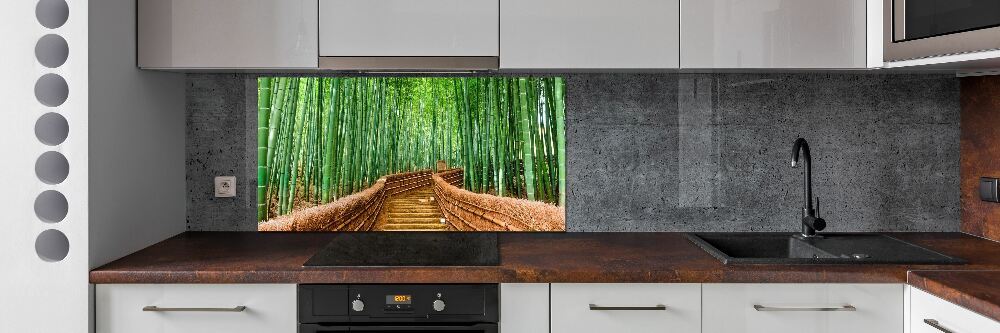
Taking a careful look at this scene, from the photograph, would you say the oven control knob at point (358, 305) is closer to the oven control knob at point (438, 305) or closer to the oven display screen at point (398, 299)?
the oven display screen at point (398, 299)

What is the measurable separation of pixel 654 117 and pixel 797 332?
0.93 metres

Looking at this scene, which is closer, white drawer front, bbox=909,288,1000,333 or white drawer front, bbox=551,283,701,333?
white drawer front, bbox=909,288,1000,333

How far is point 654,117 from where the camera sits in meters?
2.57

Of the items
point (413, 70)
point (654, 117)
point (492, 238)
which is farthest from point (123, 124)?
point (654, 117)

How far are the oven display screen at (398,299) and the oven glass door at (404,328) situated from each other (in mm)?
66

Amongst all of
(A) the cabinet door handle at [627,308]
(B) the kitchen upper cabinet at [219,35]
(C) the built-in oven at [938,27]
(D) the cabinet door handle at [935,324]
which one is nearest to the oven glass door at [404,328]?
(A) the cabinet door handle at [627,308]
